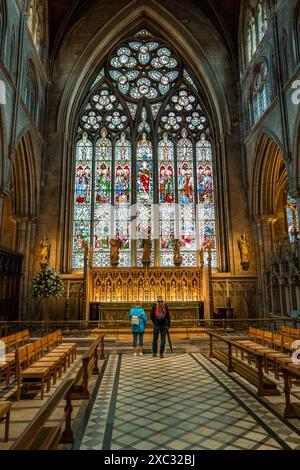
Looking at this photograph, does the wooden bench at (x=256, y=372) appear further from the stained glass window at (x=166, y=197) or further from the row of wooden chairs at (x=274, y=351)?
the stained glass window at (x=166, y=197)

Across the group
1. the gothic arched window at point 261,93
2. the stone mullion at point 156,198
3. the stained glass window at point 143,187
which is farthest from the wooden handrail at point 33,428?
the gothic arched window at point 261,93

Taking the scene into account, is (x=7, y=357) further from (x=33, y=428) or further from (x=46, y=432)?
(x=33, y=428)

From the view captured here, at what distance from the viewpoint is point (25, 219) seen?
55.3 feet

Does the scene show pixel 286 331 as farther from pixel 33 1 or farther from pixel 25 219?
pixel 33 1

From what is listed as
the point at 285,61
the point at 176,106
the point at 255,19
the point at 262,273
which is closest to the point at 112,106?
the point at 176,106

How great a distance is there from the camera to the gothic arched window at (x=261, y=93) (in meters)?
15.9

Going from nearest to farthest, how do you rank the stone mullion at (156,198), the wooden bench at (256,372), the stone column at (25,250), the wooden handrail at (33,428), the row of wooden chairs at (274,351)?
the wooden handrail at (33,428), the wooden bench at (256,372), the row of wooden chairs at (274,351), the stone column at (25,250), the stone mullion at (156,198)

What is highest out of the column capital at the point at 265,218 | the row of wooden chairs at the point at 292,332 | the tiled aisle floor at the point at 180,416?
the column capital at the point at 265,218

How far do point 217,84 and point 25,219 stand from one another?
12743 mm

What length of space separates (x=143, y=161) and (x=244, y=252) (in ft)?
25.5

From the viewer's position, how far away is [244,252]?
1662cm

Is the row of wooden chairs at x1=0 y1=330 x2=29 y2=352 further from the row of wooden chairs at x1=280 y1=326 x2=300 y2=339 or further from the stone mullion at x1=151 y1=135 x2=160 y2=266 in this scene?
the stone mullion at x1=151 y1=135 x2=160 y2=266

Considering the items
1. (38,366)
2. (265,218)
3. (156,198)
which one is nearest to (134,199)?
(156,198)

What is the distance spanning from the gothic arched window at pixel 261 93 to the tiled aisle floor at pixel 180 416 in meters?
13.1
